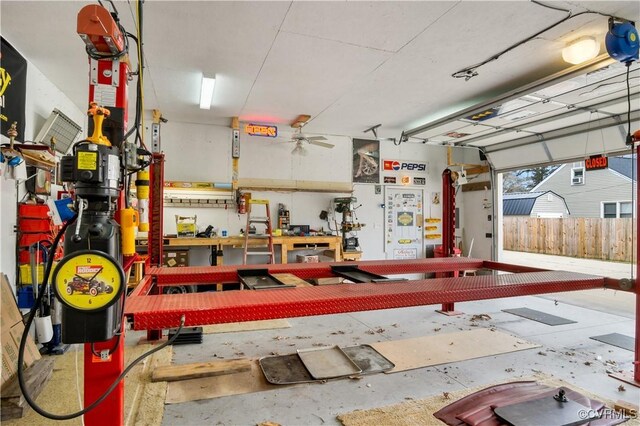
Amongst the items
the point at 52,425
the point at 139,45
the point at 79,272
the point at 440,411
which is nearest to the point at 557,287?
the point at 440,411

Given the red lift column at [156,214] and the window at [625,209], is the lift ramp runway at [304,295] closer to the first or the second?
the red lift column at [156,214]

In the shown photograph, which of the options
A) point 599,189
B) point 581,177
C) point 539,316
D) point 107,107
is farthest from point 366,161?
point 581,177

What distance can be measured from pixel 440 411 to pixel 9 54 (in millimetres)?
4870

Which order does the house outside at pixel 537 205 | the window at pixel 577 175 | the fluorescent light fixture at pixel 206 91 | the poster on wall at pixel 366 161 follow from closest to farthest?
the fluorescent light fixture at pixel 206 91 < the poster on wall at pixel 366 161 < the window at pixel 577 175 < the house outside at pixel 537 205

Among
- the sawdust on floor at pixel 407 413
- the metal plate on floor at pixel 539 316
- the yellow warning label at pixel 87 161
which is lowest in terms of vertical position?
the metal plate on floor at pixel 539 316

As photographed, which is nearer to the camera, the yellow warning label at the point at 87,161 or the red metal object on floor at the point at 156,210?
the yellow warning label at the point at 87,161

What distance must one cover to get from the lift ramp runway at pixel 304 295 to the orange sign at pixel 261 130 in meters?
3.77

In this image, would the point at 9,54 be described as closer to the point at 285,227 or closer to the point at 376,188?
the point at 285,227

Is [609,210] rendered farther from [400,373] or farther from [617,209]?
[400,373]

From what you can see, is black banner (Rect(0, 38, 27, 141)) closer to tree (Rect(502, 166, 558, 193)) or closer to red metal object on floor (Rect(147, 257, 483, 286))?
red metal object on floor (Rect(147, 257, 483, 286))

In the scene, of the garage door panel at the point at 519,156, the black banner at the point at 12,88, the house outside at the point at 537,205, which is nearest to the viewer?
the black banner at the point at 12,88

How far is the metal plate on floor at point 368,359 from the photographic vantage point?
9.91 feet

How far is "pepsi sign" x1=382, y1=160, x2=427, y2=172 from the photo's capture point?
25.9 ft

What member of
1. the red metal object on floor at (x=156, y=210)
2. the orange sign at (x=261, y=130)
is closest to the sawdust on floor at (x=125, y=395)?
the red metal object on floor at (x=156, y=210)
